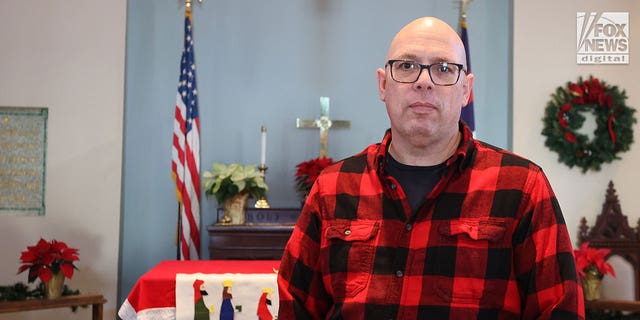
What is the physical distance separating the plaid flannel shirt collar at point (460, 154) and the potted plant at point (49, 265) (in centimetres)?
288

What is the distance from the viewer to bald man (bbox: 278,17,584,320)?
4.99 feet

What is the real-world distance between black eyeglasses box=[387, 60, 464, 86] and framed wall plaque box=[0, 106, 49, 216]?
3971 millimetres

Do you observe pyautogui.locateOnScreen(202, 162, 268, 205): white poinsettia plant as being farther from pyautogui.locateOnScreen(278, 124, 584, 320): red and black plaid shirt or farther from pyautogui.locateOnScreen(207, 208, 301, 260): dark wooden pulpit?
pyautogui.locateOnScreen(278, 124, 584, 320): red and black plaid shirt

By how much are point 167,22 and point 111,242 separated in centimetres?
179

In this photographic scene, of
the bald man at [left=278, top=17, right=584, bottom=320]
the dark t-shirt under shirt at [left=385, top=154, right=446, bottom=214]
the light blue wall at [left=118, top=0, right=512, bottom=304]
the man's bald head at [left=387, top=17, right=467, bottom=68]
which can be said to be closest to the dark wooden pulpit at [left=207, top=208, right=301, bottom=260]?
the light blue wall at [left=118, top=0, right=512, bottom=304]

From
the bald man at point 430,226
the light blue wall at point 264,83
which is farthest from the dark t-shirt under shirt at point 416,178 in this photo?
the light blue wall at point 264,83

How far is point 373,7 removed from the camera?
539 centimetres

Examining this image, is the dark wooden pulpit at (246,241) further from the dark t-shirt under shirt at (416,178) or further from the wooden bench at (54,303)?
the dark t-shirt under shirt at (416,178)

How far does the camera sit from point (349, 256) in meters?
1.63

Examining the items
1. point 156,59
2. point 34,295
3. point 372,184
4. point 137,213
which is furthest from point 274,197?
point 372,184

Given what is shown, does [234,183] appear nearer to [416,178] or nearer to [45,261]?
[45,261]

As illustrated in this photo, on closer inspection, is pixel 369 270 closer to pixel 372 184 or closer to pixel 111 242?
pixel 372 184

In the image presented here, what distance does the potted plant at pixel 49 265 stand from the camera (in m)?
3.97

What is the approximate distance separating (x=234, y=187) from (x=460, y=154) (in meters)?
3.02
